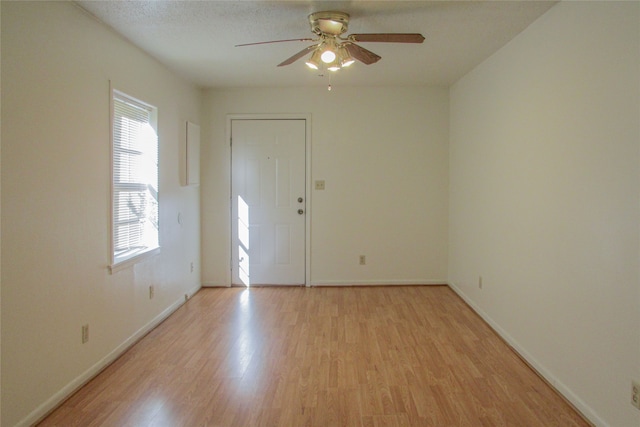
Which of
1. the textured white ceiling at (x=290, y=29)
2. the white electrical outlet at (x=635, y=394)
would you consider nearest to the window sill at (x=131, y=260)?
the textured white ceiling at (x=290, y=29)

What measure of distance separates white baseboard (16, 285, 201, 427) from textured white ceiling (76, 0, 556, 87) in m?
2.35

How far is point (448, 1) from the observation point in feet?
8.45

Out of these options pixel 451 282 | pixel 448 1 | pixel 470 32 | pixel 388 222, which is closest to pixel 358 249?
pixel 388 222

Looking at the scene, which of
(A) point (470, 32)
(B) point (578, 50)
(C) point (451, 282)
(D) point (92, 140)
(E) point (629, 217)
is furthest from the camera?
(C) point (451, 282)

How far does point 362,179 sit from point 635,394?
11.6 feet

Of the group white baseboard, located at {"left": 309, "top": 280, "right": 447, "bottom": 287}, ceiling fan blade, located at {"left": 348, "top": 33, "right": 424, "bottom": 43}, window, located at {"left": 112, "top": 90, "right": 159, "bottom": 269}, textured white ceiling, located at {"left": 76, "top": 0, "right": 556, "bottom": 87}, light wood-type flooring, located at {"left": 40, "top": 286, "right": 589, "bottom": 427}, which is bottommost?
light wood-type flooring, located at {"left": 40, "top": 286, "right": 589, "bottom": 427}

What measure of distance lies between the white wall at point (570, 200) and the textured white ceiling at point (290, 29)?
0.30 m

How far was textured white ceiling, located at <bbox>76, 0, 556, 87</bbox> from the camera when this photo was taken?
8.68 ft

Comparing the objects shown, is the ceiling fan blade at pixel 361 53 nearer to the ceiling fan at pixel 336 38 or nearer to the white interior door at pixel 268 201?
the ceiling fan at pixel 336 38

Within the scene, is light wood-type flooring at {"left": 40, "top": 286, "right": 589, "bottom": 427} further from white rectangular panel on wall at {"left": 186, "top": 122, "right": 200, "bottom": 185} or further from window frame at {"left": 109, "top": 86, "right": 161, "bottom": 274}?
white rectangular panel on wall at {"left": 186, "top": 122, "right": 200, "bottom": 185}

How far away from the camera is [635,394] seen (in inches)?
77.0

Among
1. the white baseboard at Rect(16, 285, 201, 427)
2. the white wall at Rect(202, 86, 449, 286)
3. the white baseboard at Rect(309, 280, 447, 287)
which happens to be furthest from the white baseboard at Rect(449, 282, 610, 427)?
the white baseboard at Rect(16, 285, 201, 427)

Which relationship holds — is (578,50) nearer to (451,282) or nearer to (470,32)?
(470,32)

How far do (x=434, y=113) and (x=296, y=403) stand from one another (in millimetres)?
3813
